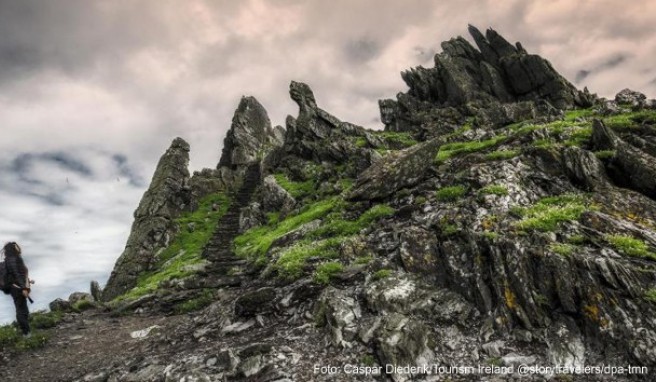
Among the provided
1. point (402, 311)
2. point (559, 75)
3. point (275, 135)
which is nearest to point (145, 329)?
point (402, 311)

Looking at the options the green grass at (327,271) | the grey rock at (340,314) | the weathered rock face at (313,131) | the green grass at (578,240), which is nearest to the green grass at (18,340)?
the green grass at (327,271)

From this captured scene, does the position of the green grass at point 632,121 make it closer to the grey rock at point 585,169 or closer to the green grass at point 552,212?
the grey rock at point 585,169

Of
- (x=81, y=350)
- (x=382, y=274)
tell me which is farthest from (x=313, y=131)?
(x=382, y=274)

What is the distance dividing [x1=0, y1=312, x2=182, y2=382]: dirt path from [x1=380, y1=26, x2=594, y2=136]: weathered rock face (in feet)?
143

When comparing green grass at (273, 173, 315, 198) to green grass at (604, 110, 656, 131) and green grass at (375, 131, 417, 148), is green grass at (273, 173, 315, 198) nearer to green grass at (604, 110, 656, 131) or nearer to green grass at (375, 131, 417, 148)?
green grass at (375, 131, 417, 148)

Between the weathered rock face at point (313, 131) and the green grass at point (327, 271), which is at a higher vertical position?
the weathered rock face at point (313, 131)

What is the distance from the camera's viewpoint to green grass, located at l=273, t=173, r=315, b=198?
42.2m

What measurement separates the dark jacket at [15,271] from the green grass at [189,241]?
12.4 metres

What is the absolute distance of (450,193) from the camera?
2097 centimetres

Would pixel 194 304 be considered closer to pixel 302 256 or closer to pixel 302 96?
pixel 302 256

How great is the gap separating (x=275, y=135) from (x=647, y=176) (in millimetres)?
76292

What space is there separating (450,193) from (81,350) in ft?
64.3

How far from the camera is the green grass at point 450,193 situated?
20.7 m

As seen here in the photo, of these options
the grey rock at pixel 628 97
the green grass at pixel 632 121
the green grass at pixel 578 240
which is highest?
the grey rock at pixel 628 97
